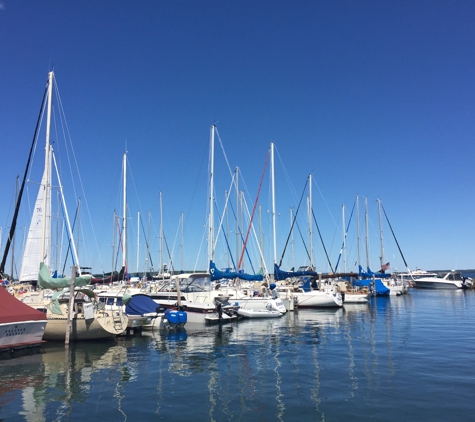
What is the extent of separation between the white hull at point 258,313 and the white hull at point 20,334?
1828 centimetres

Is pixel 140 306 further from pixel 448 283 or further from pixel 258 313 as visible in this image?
pixel 448 283

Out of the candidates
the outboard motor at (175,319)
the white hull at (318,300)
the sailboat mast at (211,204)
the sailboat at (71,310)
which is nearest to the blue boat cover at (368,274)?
the white hull at (318,300)

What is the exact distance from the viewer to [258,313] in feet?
119

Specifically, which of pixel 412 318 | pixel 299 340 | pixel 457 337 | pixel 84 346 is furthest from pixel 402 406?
pixel 412 318

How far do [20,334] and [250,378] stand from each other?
1297 cm

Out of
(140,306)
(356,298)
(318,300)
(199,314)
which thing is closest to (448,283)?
(356,298)

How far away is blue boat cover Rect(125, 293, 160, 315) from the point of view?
28906mm

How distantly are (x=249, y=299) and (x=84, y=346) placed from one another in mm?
18086

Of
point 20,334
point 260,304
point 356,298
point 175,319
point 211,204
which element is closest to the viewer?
point 20,334

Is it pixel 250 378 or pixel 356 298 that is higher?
pixel 250 378

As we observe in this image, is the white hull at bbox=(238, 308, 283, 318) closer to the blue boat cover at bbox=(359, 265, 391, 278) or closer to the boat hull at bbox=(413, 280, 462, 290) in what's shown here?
the blue boat cover at bbox=(359, 265, 391, 278)

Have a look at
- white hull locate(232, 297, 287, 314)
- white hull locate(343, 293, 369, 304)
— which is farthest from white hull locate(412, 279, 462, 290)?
white hull locate(232, 297, 287, 314)

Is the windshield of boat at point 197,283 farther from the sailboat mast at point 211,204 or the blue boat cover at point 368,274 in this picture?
the blue boat cover at point 368,274

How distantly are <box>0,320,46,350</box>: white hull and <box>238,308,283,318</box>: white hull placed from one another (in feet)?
60.0
